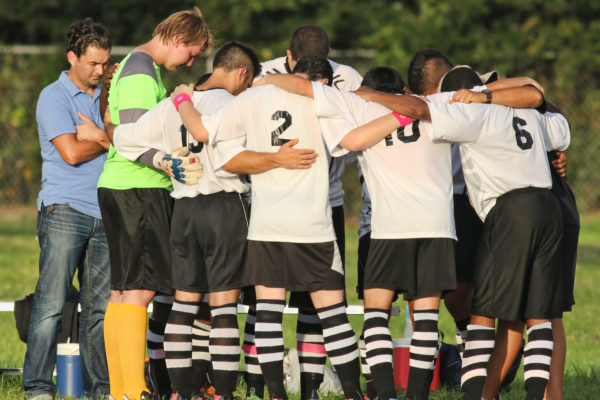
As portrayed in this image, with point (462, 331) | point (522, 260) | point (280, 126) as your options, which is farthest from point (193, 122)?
point (462, 331)

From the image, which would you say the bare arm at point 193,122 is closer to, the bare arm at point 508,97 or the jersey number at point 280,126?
the jersey number at point 280,126

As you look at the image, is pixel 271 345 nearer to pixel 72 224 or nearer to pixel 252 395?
pixel 252 395

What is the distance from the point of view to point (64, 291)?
231 inches

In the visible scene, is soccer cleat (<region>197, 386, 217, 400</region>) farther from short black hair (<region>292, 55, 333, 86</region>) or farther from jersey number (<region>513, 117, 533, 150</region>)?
jersey number (<region>513, 117, 533, 150</region>)

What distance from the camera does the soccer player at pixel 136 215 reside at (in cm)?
554

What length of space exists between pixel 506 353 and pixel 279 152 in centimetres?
169

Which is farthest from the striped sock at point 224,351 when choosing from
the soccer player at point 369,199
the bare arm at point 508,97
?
the bare arm at point 508,97

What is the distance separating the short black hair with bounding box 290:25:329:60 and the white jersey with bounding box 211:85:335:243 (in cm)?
124

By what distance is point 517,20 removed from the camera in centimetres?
1675

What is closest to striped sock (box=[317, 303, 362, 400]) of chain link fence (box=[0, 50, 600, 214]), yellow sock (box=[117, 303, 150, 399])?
yellow sock (box=[117, 303, 150, 399])

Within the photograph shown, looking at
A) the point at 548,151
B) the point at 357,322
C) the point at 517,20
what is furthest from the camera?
the point at 517,20

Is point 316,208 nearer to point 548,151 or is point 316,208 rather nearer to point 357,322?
point 548,151

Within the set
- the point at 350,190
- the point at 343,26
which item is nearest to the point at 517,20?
the point at 343,26

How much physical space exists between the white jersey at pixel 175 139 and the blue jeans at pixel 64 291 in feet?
2.23
